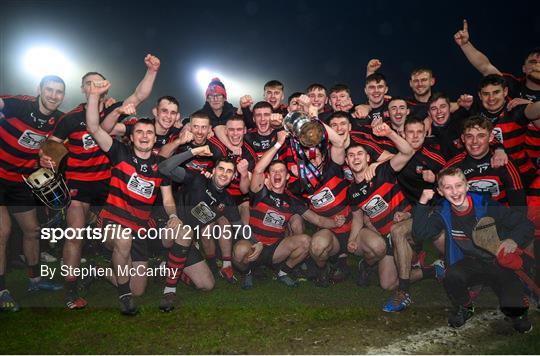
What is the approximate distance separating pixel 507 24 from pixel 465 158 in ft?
32.4

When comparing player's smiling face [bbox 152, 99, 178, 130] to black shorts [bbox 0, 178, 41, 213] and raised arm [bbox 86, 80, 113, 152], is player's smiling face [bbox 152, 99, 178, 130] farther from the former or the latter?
black shorts [bbox 0, 178, 41, 213]

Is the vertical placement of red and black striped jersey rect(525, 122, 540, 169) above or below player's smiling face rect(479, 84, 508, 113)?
below

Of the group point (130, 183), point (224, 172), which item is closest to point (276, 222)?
point (224, 172)

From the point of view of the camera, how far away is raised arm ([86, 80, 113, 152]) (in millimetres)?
4070

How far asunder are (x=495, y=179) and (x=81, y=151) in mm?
4615

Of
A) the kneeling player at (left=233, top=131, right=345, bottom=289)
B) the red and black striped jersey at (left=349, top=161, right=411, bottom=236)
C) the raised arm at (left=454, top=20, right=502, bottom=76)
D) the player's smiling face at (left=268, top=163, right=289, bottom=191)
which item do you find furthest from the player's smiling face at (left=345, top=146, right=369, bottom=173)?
the raised arm at (left=454, top=20, right=502, bottom=76)

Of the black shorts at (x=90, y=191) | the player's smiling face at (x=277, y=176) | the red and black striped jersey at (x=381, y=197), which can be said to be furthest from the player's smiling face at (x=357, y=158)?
the black shorts at (x=90, y=191)

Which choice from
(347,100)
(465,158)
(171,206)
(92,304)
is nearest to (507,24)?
(347,100)

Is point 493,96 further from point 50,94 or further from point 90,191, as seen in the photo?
point 50,94

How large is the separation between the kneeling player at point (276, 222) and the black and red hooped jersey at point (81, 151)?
191 cm

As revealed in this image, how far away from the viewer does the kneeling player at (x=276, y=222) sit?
4.88 m

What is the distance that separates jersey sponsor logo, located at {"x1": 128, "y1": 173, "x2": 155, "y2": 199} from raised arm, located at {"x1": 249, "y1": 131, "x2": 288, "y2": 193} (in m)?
1.14

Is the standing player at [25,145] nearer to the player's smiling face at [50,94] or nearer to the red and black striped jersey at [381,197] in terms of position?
the player's smiling face at [50,94]

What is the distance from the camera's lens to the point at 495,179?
4227mm
